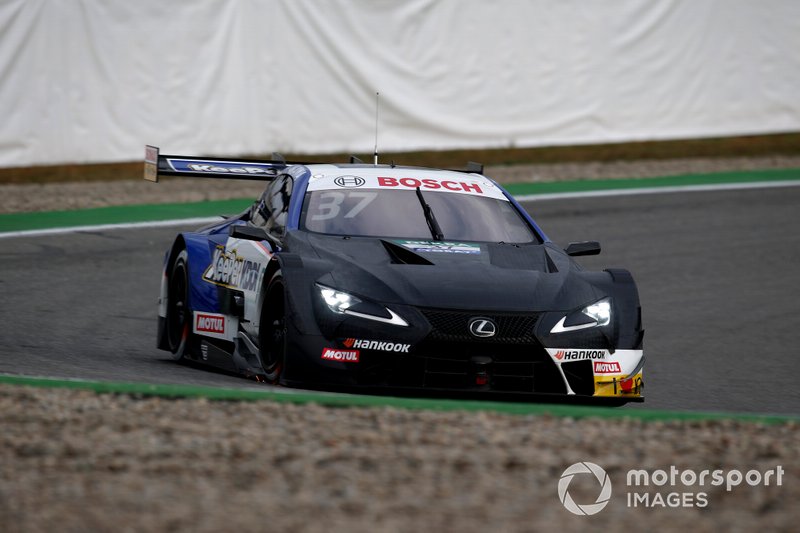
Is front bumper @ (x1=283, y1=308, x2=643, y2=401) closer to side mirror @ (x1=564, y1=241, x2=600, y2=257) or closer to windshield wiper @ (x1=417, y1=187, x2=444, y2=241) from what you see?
windshield wiper @ (x1=417, y1=187, x2=444, y2=241)

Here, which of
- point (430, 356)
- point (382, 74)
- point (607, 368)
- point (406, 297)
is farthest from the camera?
point (382, 74)

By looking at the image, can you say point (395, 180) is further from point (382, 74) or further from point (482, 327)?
point (382, 74)

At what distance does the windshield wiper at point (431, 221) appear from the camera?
27.0 feet

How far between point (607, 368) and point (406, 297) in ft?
3.52

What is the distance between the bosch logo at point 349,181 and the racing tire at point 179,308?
1.14 metres

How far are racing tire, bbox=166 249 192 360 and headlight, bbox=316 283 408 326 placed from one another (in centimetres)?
200

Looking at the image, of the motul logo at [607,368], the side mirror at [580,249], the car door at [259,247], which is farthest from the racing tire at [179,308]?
the motul logo at [607,368]

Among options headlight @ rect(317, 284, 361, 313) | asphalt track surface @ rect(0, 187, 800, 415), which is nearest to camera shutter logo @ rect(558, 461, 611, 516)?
headlight @ rect(317, 284, 361, 313)

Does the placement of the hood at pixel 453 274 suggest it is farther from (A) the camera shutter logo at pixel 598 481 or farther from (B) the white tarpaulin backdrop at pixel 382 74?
(B) the white tarpaulin backdrop at pixel 382 74

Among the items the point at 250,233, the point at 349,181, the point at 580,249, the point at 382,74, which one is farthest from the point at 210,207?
the point at 580,249

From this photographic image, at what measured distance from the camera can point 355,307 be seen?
23.4ft

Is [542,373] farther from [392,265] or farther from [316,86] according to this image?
[316,86]

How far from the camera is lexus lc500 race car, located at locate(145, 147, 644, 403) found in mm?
7043

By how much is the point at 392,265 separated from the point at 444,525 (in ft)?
10.3
